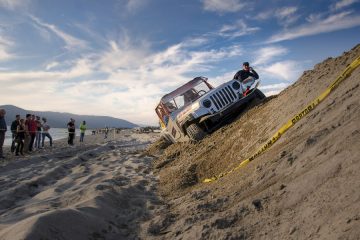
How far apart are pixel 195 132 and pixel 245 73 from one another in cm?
326

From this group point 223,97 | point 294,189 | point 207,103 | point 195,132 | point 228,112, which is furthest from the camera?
point 223,97

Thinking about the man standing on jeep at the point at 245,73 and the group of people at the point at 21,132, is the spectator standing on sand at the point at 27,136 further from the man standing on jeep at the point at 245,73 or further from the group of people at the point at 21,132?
the man standing on jeep at the point at 245,73

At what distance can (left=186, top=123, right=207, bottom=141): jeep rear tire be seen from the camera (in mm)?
10292

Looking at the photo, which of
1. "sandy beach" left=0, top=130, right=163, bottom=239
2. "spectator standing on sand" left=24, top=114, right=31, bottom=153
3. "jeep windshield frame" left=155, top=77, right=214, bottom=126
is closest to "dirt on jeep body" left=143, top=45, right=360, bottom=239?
"sandy beach" left=0, top=130, right=163, bottom=239

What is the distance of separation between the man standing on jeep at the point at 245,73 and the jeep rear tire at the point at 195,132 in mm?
2770

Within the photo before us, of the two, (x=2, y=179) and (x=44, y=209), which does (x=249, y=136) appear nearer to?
(x=44, y=209)

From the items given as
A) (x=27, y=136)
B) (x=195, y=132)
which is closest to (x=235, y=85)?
(x=195, y=132)

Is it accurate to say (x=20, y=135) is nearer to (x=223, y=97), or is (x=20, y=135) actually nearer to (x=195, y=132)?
(x=195, y=132)

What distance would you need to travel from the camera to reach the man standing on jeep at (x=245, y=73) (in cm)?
1212

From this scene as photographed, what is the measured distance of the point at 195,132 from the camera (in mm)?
10305

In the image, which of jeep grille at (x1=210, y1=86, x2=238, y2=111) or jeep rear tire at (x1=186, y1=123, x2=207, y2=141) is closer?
jeep rear tire at (x1=186, y1=123, x2=207, y2=141)

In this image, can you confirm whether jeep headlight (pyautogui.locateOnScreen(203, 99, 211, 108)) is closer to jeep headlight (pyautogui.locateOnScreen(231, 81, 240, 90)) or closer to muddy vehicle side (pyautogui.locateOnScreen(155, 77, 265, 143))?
muddy vehicle side (pyautogui.locateOnScreen(155, 77, 265, 143))

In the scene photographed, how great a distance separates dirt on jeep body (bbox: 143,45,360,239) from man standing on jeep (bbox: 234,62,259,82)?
217 inches

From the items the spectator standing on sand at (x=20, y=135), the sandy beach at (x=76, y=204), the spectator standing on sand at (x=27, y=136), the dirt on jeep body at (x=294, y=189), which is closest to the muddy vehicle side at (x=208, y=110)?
the sandy beach at (x=76, y=204)
